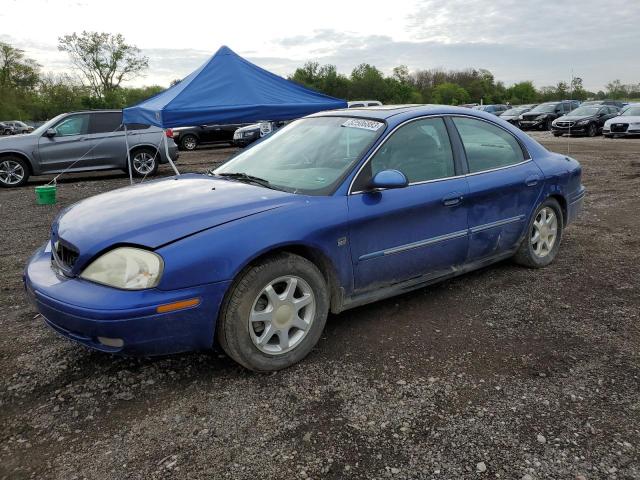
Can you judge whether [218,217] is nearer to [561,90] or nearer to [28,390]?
[28,390]

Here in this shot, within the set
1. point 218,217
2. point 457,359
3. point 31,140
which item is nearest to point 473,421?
point 457,359

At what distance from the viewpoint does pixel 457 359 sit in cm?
314

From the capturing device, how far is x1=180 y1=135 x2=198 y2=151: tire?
72.6 feet

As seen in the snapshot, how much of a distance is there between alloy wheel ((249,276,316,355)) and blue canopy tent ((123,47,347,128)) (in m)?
6.05

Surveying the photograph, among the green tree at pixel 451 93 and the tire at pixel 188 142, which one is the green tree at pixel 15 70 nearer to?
the tire at pixel 188 142

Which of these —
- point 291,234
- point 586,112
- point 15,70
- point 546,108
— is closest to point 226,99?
point 291,234

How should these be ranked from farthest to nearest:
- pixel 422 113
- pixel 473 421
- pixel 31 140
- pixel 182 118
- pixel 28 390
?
pixel 31 140, pixel 182 118, pixel 422 113, pixel 28 390, pixel 473 421

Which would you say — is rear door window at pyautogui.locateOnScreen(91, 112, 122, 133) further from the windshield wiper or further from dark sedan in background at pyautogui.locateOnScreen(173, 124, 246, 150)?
dark sedan in background at pyautogui.locateOnScreen(173, 124, 246, 150)

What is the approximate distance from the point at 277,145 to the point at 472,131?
1546 mm

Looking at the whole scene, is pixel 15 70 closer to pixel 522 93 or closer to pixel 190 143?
pixel 190 143

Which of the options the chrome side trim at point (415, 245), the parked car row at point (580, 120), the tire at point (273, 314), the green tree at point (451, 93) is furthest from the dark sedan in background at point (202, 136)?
the green tree at point (451, 93)

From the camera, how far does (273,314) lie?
2.91 meters

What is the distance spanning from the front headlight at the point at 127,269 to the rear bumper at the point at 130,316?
0.04 metres

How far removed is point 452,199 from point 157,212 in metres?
2.03
